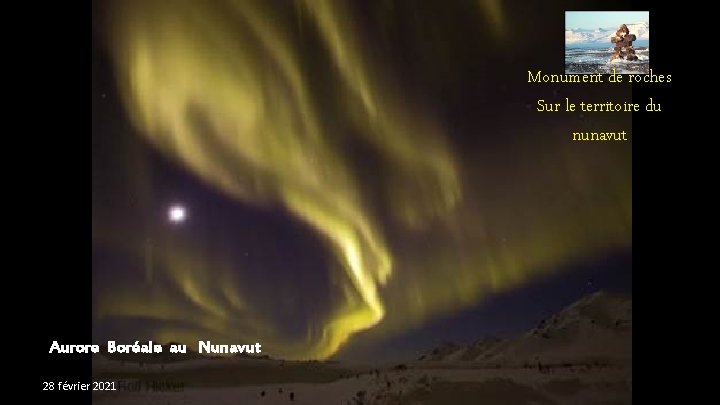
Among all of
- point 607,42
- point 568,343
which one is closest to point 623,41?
point 607,42

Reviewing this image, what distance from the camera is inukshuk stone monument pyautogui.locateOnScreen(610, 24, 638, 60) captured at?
7492 millimetres

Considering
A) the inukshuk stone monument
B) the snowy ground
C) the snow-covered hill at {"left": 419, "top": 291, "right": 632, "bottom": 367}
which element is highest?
the inukshuk stone monument

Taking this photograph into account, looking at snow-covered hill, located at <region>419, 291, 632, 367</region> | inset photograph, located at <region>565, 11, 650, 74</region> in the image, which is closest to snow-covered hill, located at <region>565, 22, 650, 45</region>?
inset photograph, located at <region>565, 11, 650, 74</region>

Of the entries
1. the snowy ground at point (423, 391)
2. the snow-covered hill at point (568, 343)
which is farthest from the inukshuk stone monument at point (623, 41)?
the snowy ground at point (423, 391)

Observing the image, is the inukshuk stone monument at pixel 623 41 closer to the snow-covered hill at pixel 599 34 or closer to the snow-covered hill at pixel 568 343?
the snow-covered hill at pixel 599 34

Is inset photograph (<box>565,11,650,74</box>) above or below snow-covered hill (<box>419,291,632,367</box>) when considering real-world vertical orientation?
above

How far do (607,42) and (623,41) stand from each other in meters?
0.17

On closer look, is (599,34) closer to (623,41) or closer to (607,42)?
(607,42)

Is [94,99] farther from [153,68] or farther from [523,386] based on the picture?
[523,386]

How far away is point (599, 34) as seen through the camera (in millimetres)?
7496

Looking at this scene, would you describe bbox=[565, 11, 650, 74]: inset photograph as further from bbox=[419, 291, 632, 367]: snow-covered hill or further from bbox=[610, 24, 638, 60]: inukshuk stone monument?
bbox=[419, 291, 632, 367]: snow-covered hill

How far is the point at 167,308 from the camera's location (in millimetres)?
7316

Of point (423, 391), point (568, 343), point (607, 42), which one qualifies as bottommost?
point (423, 391)

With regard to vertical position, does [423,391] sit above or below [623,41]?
below
